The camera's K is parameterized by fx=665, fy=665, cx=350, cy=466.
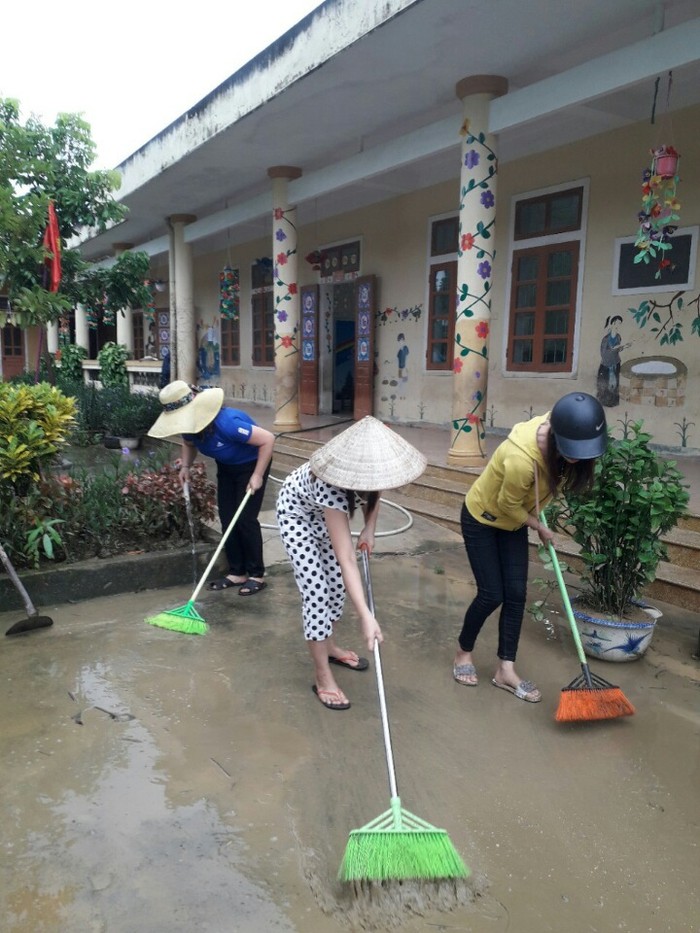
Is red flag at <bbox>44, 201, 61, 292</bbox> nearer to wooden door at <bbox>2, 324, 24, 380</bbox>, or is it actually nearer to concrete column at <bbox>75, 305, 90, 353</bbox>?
concrete column at <bbox>75, 305, 90, 353</bbox>

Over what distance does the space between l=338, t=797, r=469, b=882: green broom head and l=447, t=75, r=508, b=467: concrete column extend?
15.1 ft

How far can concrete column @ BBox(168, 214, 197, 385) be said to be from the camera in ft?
37.7

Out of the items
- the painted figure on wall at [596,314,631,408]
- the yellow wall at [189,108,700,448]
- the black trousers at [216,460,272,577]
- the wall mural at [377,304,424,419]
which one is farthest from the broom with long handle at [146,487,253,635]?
the wall mural at [377,304,424,419]

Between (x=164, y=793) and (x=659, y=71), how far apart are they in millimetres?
5419

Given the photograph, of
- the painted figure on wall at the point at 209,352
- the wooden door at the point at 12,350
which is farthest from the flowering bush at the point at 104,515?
the wooden door at the point at 12,350

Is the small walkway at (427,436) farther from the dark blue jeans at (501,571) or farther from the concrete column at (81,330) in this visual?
the concrete column at (81,330)

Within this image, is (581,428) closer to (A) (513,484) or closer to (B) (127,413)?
(A) (513,484)

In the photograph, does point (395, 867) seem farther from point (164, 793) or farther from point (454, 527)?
point (454, 527)

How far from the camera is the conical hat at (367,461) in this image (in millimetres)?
2434

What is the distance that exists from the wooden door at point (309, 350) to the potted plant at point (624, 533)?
7.95 meters

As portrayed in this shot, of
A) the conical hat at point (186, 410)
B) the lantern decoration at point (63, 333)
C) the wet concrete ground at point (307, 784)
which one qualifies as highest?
the lantern decoration at point (63, 333)

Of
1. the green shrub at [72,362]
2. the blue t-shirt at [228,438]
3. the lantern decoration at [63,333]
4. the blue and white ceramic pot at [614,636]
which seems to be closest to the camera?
the blue and white ceramic pot at [614,636]

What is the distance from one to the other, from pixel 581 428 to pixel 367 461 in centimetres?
79

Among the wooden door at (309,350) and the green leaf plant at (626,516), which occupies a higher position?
the wooden door at (309,350)
